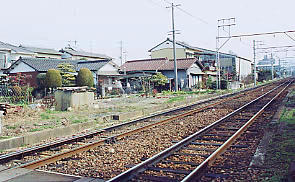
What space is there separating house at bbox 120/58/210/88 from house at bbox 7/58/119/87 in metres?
3.75

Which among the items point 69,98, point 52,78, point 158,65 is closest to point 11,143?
point 69,98

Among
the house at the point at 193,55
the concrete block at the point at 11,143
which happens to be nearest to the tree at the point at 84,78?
the concrete block at the point at 11,143

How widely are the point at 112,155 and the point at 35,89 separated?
73.0ft

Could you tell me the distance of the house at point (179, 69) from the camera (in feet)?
119

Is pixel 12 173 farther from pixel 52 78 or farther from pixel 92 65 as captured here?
pixel 92 65

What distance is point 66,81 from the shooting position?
27.1m

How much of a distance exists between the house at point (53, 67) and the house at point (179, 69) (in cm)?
375

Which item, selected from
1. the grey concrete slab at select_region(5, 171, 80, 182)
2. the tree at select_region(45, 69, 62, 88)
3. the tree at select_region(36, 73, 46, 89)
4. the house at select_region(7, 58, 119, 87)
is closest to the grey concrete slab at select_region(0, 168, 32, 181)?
the grey concrete slab at select_region(5, 171, 80, 182)

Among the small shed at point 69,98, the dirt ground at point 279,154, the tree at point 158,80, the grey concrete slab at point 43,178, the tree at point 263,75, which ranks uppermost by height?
the tree at point 263,75

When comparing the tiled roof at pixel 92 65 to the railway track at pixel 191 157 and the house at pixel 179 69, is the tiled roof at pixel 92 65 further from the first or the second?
the railway track at pixel 191 157

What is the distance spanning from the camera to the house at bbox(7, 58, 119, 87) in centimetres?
2957

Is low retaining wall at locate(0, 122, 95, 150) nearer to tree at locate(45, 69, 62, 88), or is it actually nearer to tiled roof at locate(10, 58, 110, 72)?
tree at locate(45, 69, 62, 88)

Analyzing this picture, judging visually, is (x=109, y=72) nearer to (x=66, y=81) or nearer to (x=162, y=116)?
(x=66, y=81)

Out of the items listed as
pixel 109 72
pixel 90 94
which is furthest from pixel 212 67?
pixel 90 94
